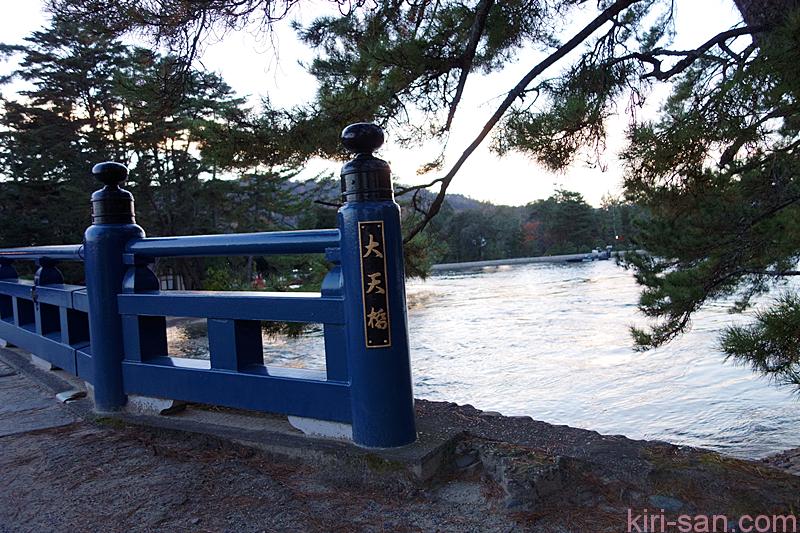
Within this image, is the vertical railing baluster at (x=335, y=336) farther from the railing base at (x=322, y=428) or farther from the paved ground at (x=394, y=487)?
the paved ground at (x=394, y=487)

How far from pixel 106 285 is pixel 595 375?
18.1 ft

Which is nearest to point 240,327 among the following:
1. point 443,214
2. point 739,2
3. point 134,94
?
point 134,94

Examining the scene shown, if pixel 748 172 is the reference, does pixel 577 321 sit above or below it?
below

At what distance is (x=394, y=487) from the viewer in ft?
5.31

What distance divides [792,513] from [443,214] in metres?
38.2

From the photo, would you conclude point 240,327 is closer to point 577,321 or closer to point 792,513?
point 792,513

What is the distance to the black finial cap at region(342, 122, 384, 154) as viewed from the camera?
172 centimetres

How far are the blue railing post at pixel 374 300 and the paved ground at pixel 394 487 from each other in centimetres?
13

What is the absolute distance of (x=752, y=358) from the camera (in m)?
2.50

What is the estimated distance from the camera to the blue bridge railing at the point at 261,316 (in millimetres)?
1687

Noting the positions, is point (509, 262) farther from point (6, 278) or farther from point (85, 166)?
point (6, 278)

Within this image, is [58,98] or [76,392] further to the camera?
[58,98]

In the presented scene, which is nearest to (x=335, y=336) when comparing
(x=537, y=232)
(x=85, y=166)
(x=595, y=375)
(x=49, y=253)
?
(x=49, y=253)

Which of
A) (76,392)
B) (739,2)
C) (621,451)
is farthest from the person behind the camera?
(739,2)
